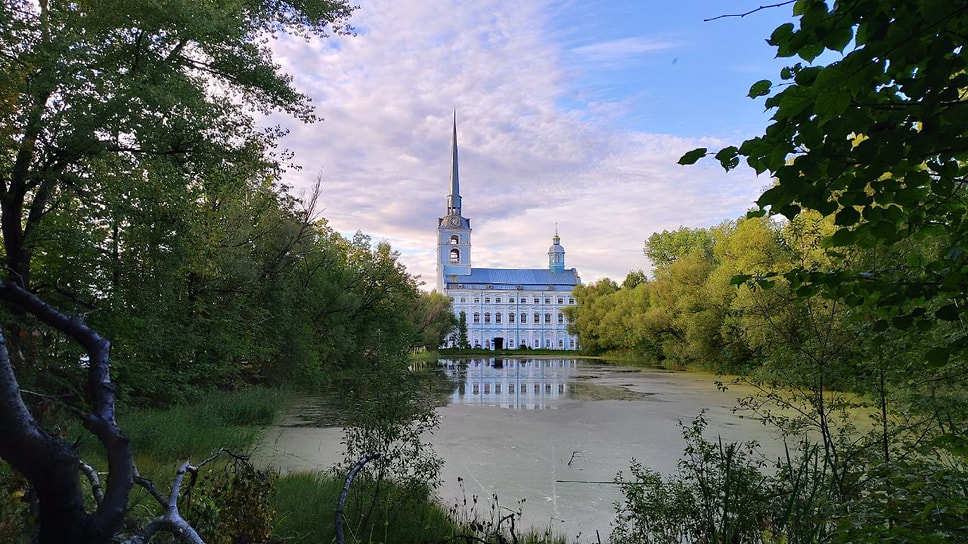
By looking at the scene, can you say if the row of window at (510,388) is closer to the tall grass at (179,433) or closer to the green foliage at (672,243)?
the tall grass at (179,433)

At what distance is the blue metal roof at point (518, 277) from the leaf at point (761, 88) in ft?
230

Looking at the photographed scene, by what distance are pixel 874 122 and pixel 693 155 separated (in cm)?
41

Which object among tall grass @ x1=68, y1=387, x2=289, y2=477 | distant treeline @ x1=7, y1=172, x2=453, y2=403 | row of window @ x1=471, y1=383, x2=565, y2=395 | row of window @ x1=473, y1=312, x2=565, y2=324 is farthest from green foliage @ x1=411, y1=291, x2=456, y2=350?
row of window @ x1=473, y1=312, x2=565, y2=324

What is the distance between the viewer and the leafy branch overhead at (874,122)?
44.3 inches

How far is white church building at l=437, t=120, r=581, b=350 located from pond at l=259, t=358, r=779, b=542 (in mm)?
55193

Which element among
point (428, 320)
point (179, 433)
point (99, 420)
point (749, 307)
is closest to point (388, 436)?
point (99, 420)

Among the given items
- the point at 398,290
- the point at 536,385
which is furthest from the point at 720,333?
the point at 398,290

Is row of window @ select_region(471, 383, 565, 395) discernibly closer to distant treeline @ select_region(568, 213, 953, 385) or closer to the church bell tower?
distant treeline @ select_region(568, 213, 953, 385)

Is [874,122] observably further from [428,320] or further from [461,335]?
[461,335]

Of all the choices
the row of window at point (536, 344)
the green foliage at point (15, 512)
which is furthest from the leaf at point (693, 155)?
the row of window at point (536, 344)

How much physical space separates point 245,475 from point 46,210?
657cm

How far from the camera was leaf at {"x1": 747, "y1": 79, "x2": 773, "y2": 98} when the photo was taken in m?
1.53

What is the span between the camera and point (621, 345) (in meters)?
42.3

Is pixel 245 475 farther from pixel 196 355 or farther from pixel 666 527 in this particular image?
pixel 196 355
